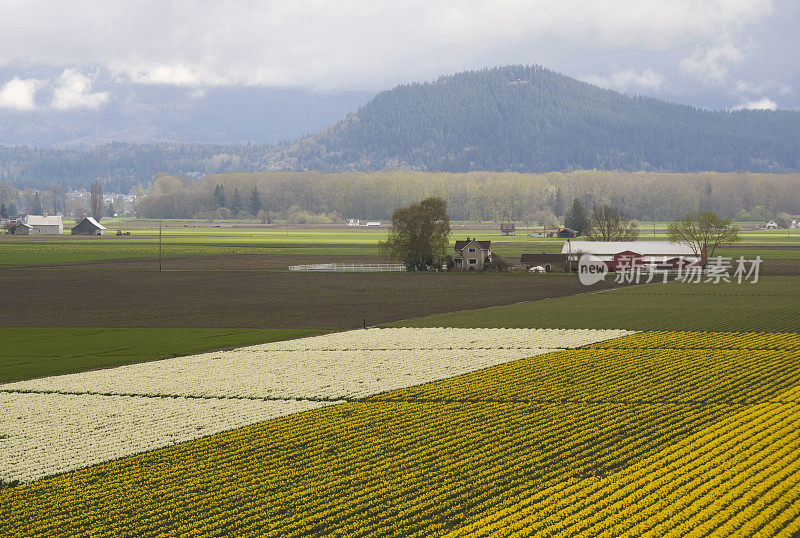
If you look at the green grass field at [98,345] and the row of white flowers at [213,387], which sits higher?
the row of white flowers at [213,387]

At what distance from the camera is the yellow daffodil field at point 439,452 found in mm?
21453

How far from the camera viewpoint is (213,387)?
1528 inches

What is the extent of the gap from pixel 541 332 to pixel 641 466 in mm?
32052

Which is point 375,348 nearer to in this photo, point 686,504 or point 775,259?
point 686,504

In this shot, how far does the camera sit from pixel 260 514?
21.9m

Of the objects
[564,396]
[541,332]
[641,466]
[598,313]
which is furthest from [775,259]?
[641,466]

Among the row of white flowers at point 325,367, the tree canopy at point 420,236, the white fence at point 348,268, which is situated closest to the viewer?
the row of white flowers at point 325,367

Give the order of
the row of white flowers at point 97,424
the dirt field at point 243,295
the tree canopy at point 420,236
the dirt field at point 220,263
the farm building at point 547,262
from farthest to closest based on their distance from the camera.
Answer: the farm building at point 547,262, the tree canopy at point 420,236, the dirt field at point 220,263, the dirt field at point 243,295, the row of white flowers at point 97,424

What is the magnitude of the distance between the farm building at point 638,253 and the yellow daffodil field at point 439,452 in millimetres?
83806

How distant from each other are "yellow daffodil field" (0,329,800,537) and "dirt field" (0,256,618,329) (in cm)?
2037

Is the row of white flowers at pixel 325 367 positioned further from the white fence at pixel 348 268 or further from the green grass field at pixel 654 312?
the white fence at pixel 348 268

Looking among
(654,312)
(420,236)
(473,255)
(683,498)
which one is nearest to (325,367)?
(683,498)

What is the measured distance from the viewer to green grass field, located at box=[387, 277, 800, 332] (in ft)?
200

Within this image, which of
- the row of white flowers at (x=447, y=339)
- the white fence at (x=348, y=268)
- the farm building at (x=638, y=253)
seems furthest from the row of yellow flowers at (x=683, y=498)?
the farm building at (x=638, y=253)
